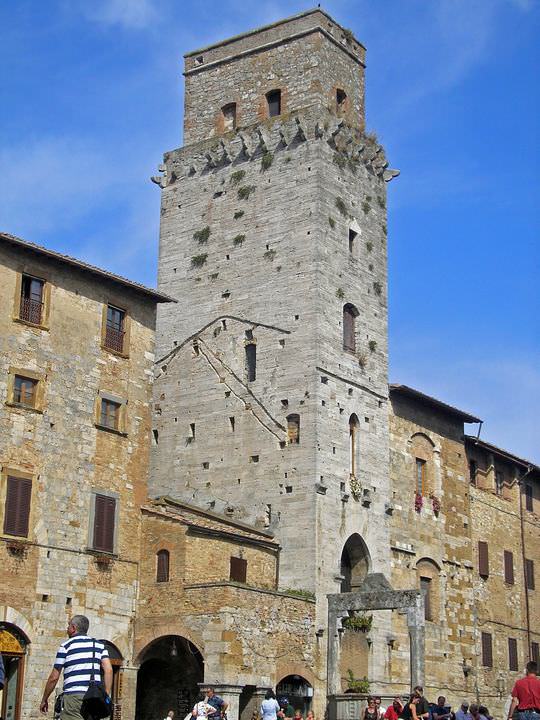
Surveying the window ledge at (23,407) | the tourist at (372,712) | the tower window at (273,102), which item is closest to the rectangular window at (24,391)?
the window ledge at (23,407)

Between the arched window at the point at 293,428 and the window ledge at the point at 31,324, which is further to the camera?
the arched window at the point at 293,428

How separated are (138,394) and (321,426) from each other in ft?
20.6

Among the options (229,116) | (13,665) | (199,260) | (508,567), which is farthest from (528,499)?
(13,665)

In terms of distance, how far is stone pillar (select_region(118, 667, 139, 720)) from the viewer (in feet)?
97.7

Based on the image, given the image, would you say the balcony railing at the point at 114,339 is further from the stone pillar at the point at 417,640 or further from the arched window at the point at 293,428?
the stone pillar at the point at 417,640

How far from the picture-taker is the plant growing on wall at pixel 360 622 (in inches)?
1378

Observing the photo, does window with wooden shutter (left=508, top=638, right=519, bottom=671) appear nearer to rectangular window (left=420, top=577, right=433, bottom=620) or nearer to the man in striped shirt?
rectangular window (left=420, top=577, right=433, bottom=620)

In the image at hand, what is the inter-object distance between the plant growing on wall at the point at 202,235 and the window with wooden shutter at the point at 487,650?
17.8 meters

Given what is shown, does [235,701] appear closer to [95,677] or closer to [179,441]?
[179,441]

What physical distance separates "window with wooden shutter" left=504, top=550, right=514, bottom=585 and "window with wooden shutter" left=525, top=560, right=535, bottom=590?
1457 millimetres

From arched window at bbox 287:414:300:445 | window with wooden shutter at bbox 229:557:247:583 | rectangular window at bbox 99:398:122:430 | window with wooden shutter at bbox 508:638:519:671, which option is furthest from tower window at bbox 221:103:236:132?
window with wooden shutter at bbox 508:638:519:671

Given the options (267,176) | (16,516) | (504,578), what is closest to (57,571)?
(16,516)

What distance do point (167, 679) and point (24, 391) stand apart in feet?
31.0

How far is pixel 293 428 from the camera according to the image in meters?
36.2
